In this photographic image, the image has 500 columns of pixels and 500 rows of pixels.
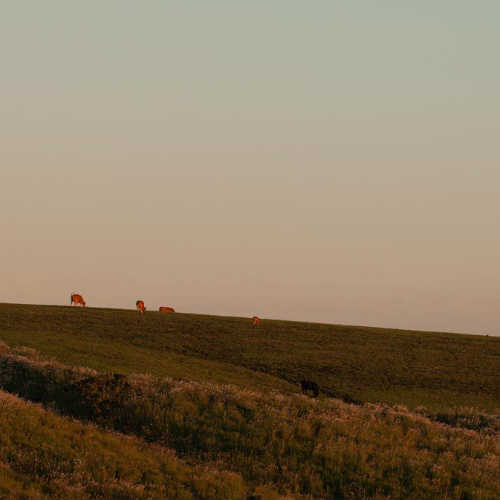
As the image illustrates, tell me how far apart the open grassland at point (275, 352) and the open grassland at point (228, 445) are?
1151cm

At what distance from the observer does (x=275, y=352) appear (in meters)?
59.4

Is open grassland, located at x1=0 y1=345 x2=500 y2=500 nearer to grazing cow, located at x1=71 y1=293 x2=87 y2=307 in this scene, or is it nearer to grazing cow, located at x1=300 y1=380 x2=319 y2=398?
grazing cow, located at x1=300 y1=380 x2=319 y2=398

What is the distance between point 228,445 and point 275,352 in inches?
1348

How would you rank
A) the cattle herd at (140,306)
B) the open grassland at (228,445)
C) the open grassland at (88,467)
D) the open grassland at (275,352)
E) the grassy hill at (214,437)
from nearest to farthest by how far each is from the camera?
the open grassland at (88,467) < the grassy hill at (214,437) < the open grassland at (228,445) < the open grassland at (275,352) < the cattle herd at (140,306)

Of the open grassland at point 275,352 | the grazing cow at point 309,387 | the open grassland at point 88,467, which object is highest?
the open grassland at point 275,352

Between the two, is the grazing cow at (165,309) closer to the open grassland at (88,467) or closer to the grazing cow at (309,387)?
the grazing cow at (309,387)

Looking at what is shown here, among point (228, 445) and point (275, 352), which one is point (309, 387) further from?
point (228, 445)

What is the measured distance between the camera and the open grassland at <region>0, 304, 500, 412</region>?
153 ft

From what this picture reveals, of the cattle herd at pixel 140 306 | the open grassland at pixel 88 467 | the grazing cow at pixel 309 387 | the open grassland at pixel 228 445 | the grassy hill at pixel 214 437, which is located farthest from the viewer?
the cattle herd at pixel 140 306

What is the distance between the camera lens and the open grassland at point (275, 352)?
46656 mm

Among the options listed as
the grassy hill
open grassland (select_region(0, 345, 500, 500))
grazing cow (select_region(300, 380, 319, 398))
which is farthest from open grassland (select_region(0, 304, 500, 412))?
open grassland (select_region(0, 345, 500, 500))

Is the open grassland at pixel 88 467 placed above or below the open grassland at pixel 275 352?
below

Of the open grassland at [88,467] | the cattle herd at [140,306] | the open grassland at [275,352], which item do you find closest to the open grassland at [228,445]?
the open grassland at [88,467]

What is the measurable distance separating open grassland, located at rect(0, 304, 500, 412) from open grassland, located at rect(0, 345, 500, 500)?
11.5m
